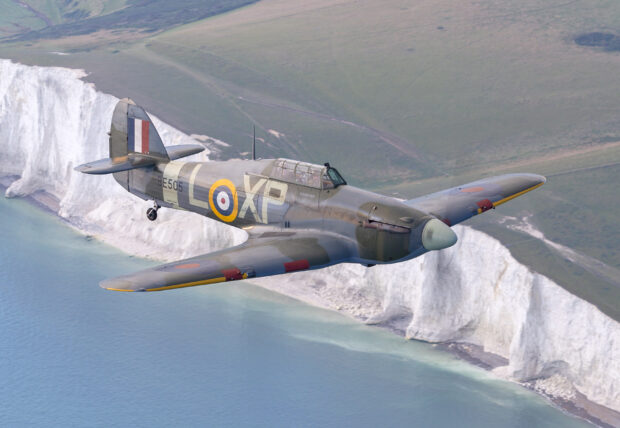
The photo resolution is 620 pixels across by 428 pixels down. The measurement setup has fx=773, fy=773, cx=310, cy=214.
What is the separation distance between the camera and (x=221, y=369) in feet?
221

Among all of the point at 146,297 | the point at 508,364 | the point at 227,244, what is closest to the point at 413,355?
the point at 508,364

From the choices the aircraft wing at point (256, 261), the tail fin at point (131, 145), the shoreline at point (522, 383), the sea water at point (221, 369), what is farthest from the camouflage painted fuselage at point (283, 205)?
the shoreline at point (522, 383)

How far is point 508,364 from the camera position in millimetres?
62938

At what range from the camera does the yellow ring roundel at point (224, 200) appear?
37531mm

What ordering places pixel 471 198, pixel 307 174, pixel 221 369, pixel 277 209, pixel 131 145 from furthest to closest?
pixel 221 369 → pixel 131 145 → pixel 471 198 → pixel 277 209 → pixel 307 174

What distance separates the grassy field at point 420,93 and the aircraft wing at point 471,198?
→ 1983cm

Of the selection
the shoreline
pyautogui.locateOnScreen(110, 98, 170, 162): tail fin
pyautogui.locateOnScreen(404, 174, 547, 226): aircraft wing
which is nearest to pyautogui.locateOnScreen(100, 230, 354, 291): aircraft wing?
pyautogui.locateOnScreen(404, 174, 547, 226): aircraft wing

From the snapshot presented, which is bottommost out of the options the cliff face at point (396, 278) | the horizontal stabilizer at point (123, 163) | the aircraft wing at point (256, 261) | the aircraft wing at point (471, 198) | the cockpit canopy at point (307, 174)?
the cliff face at point (396, 278)

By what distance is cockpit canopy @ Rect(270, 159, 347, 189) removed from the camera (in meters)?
34.8

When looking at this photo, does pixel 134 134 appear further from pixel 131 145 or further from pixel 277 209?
pixel 277 209

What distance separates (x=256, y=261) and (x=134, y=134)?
42.9 feet

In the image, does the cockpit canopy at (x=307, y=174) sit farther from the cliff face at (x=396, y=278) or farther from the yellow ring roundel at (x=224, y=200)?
the cliff face at (x=396, y=278)

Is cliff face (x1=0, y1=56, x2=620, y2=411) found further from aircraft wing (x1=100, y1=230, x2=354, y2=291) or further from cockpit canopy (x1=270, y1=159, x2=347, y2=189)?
aircraft wing (x1=100, y1=230, x2=354, y2=291)

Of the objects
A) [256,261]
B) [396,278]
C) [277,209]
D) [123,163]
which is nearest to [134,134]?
[123,163]
